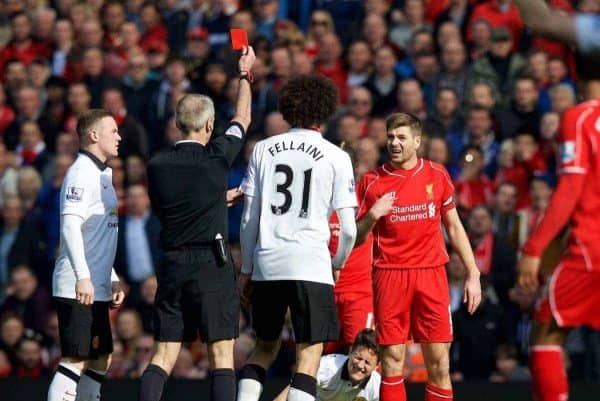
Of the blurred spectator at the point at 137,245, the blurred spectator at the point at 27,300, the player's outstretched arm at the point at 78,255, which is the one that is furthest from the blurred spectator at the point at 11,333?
the player's outstretched arm at the point at 78,255

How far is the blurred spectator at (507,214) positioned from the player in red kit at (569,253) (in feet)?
18.9

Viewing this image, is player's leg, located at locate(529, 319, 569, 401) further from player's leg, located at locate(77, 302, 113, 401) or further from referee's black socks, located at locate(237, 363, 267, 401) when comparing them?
player's leg, located at locate(77, 302, 113, 401)

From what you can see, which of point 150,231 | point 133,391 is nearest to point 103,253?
point 133,391

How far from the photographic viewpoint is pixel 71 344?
10.6 m

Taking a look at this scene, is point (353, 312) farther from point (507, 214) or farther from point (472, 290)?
point (507, 214)

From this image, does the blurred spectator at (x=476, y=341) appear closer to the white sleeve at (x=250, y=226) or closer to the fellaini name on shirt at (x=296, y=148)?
the white sleeve at (x=250, y=226)

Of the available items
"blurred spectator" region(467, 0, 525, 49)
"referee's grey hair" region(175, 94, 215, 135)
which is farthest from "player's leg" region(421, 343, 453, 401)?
"blurred spectator" region(467, 0, 525, 49)

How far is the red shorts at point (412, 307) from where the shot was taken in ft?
36.4

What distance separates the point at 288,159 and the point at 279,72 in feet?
23.0

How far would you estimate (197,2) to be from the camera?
1891 cm

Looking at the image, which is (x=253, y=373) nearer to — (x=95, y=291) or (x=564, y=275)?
(x=95, y=291)

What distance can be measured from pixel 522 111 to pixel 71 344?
22.2 feet

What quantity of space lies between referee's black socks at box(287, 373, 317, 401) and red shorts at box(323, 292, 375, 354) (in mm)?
2104

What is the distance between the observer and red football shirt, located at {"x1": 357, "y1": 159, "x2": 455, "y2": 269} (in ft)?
36.5
